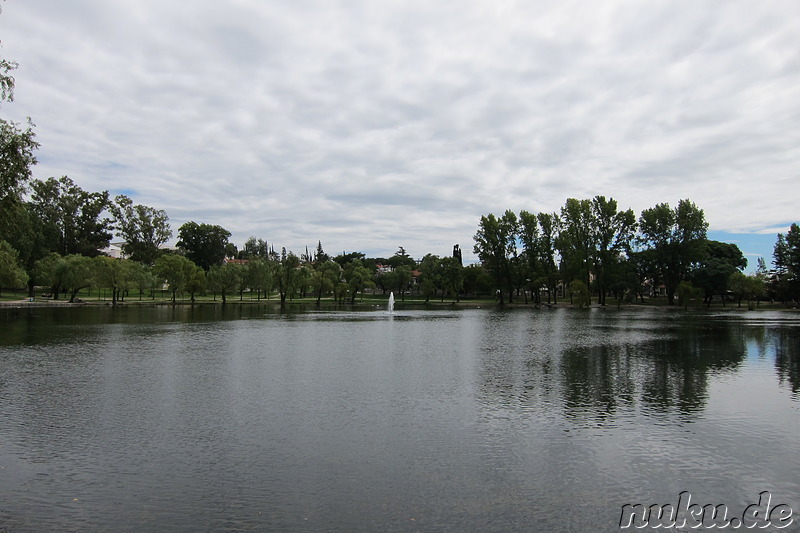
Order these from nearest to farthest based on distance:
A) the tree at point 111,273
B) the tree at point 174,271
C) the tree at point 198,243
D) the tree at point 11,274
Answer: the tree at point 11,274, the tree at point 111,273, the tree at point 174,271, the tree at point 198,243

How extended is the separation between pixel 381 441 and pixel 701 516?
19.8 feet

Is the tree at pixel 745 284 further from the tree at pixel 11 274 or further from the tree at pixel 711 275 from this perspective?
the tree at pixel 11 274

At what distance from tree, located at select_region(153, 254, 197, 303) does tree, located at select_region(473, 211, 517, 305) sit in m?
51.2

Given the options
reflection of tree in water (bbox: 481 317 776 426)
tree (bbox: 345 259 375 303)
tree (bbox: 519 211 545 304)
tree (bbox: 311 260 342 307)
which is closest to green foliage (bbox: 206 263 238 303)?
tree (bbox: 311 260 342 307)

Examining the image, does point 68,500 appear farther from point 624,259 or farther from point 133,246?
point 133,246

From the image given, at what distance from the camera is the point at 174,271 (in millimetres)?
79562

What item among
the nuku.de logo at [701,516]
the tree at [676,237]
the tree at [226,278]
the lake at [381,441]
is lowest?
the nuku.de logo at [701,516]

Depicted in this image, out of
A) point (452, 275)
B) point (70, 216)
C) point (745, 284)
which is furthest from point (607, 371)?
point (70, 216)

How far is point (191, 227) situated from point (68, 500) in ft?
405

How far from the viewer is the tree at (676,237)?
275ft

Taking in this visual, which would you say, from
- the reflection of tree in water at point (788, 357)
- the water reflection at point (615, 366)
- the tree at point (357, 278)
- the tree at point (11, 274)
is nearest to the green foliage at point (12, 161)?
the water reflection at point (615, 366)

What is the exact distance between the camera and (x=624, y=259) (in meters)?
94.3

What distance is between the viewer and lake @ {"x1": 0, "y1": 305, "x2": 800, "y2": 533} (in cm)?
796

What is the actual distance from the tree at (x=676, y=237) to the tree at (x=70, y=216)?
10285 cm
